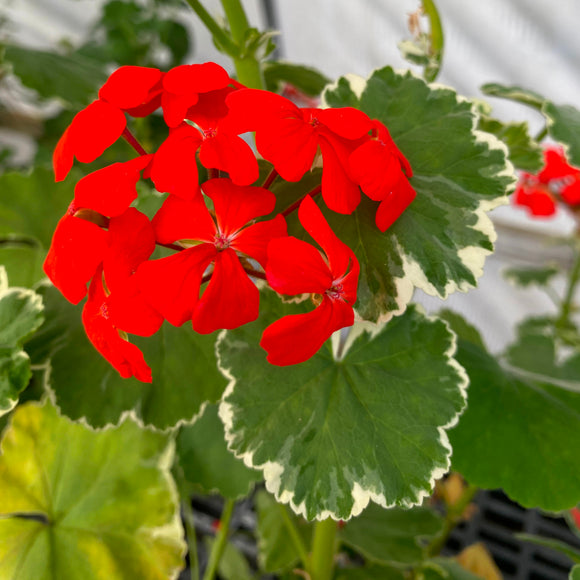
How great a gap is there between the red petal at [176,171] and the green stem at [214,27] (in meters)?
0.17

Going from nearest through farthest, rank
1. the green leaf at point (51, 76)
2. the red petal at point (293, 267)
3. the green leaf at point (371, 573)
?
A: 1. the red petal at point (293, 267)
2. the green leaf at point (371, 573)
3. the green leaf at point (51, 76)

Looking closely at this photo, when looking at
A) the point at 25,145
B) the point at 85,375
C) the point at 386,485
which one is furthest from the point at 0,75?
the point at 25,145

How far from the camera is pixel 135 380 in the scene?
509 millimetres

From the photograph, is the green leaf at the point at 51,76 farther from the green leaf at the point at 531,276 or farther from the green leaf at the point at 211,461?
the green leaf at the point at 531,276

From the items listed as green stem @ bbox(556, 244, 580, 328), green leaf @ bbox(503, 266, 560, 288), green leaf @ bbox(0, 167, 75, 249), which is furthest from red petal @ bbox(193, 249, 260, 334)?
green leaf @ bbox(503, 266, 560, 288)

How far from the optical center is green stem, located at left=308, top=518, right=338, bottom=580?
1.89 ft

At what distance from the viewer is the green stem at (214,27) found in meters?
0.44

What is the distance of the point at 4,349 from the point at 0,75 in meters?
1.05

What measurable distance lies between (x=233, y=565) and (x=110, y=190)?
816mm

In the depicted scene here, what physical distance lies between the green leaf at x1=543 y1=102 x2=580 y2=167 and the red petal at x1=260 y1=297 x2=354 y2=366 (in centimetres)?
28

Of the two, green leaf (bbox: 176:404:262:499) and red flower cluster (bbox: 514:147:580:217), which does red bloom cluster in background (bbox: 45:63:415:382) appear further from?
red flower cluster (bbox: 514:147:580:217)

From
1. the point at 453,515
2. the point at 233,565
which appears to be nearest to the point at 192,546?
the point at 233,565

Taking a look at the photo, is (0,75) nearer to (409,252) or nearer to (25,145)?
(409,252)

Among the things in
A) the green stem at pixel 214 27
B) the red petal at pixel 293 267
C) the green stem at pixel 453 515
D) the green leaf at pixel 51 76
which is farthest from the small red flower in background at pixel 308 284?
the green leaf at pixel 51 76
